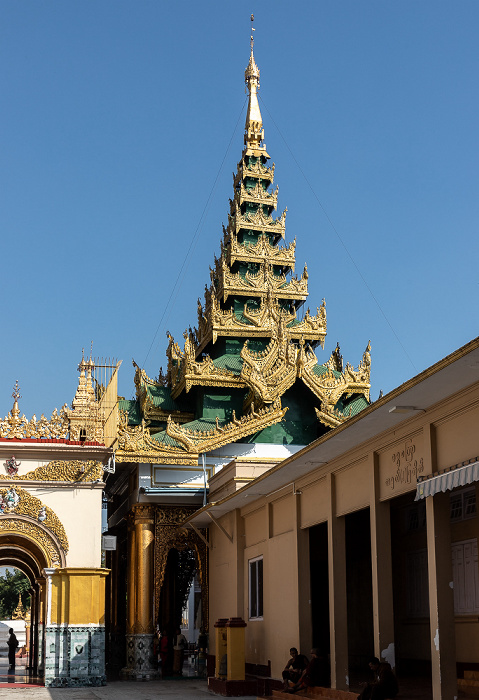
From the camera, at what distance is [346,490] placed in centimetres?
1398

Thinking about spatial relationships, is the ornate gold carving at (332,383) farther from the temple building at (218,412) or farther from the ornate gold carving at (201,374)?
the ornate gold carving at (201,374)

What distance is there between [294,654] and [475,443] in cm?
627

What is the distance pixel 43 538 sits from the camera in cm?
1847

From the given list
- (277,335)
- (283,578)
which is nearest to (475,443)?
(283,578)

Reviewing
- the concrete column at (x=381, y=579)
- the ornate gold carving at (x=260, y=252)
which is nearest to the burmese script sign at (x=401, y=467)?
the concrete column at (x=381, y=579)

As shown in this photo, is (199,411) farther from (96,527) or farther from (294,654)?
(294,654)

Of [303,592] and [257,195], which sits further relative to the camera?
[257,195]

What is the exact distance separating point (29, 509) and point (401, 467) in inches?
363

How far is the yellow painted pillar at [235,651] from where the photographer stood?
17016mm

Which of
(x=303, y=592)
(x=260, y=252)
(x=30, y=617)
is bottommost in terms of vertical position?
(x=30, y=617)

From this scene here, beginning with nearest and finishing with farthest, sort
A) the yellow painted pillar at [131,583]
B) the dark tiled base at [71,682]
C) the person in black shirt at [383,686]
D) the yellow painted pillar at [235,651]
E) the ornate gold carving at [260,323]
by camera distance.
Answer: the person in black shirt at [383,686] → the yellow painted pillar at [235,651] → the dark tiled base at [71,682] → the yellow painted pillar at [131,583] → the ornate gold carving at [260,323]

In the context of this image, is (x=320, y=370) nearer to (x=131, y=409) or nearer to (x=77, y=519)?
(x=131, y=409)

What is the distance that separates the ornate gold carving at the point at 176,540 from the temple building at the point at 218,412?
27mm

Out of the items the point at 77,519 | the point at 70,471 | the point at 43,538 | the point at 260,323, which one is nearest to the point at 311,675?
the point at 77,519
